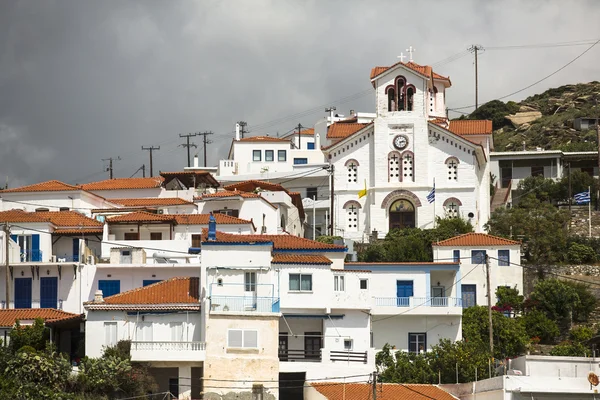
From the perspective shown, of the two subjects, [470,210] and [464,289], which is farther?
[470,210]

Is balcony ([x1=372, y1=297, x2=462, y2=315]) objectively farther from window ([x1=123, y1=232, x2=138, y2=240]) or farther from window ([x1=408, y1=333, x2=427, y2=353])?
window ([x1=123, y1=232, x2=138, y2=240])

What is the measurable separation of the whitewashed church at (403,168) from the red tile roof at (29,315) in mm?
34265

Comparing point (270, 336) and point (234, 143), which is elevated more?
point (234, 143)

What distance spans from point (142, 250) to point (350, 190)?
30679 mm

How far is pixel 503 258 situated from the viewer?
72750 mm

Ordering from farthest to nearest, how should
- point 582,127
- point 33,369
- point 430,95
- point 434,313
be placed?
point 582,127
point 430,95
point 434,313
point 33,369

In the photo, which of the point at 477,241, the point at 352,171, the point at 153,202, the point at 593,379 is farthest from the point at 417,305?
the point at 352,171

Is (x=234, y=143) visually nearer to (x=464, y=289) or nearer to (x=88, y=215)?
(x=88, y=215)

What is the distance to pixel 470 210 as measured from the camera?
8988 cm

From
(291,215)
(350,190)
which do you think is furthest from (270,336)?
(350,190)

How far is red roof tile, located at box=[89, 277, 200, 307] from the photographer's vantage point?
5544 cm

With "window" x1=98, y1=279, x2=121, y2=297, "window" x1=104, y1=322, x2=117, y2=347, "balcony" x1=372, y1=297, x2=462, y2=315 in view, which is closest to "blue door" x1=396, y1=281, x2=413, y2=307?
"balcony" x1=372, y1=297, x2=462, y2=315

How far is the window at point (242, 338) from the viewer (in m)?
53.5

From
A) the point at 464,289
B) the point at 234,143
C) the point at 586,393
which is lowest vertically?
the point at 586,393
